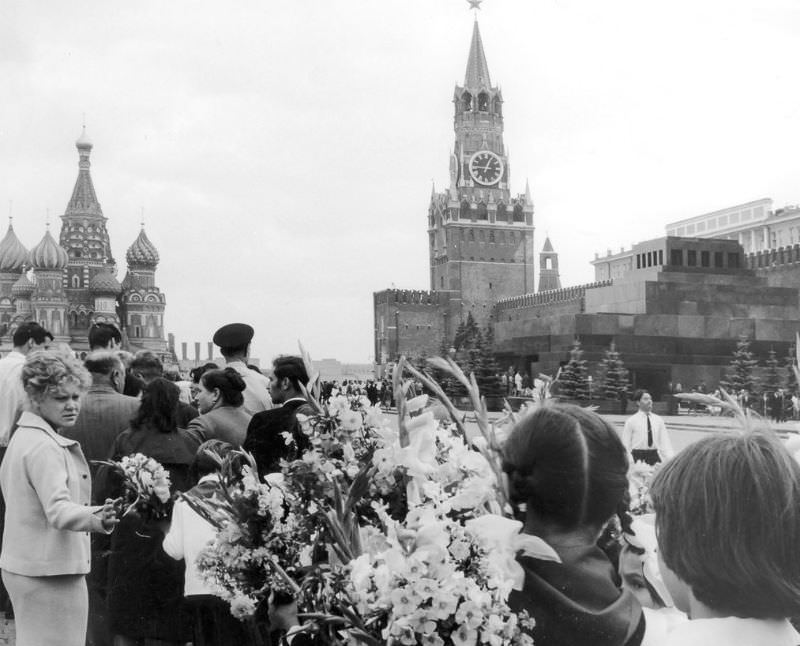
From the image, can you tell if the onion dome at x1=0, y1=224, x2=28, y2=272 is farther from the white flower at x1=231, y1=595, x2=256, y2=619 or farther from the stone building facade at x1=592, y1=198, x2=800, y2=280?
the white flower at x1=231, y1=595, x2=256, y2=619

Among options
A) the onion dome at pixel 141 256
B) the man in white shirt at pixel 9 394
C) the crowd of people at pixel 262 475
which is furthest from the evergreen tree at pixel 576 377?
the onion dome at pixel 141 256

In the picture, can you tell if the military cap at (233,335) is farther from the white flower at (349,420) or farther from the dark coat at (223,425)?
the white flower at (349,420)

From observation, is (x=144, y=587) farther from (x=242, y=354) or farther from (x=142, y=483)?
(x=242, y=354)

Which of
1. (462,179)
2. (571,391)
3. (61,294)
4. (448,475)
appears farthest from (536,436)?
(462,179)

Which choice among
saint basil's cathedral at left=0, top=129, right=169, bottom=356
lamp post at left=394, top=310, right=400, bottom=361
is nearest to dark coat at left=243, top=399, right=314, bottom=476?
saint basil's cathedral at left=0, top=129, right=169, bottom=356

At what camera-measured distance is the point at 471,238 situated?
70562 mm

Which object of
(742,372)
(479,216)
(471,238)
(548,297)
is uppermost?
(479,216)

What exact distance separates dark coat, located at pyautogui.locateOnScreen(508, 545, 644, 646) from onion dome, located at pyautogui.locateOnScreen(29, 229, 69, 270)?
55555 millimetres

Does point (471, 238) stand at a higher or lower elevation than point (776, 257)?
higher

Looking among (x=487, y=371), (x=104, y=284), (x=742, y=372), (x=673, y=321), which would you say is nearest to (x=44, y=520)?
(x=742, y=372)

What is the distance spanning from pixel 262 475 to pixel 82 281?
55.7 meters

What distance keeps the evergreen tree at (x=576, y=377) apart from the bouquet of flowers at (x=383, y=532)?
21.5 m

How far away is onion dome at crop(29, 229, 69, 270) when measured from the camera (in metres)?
53.8

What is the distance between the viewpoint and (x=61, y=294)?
2109 inches
